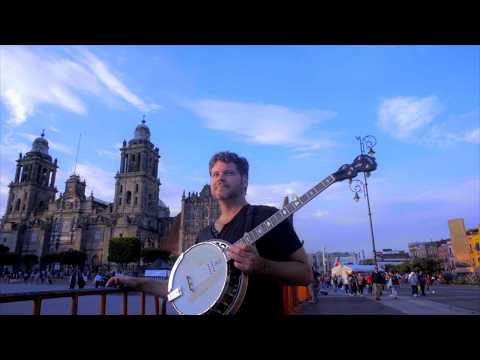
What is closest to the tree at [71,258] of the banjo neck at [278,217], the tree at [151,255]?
the tree at [151,255]

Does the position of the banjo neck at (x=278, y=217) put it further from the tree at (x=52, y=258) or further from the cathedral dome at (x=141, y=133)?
the cathedral dome at (x=141, y=133)

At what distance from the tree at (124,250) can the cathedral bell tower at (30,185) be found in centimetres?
3357

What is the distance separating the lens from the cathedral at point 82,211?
59.5 metres

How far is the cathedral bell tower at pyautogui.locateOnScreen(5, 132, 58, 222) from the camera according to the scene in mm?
68688

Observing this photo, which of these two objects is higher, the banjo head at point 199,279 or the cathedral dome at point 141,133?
the cathedral dome at point 141,133

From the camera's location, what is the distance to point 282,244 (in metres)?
2.39

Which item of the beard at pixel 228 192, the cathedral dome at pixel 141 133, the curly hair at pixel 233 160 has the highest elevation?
the cathedral dome at pixel 141 133

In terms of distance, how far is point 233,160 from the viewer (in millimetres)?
2734

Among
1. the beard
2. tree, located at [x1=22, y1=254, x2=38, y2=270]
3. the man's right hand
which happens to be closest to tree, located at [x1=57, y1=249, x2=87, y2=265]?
tree, located at [x1=22, y1=254, x2=38, y2=270]

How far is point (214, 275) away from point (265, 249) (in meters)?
0.42

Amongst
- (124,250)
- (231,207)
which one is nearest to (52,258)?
(124,250)
